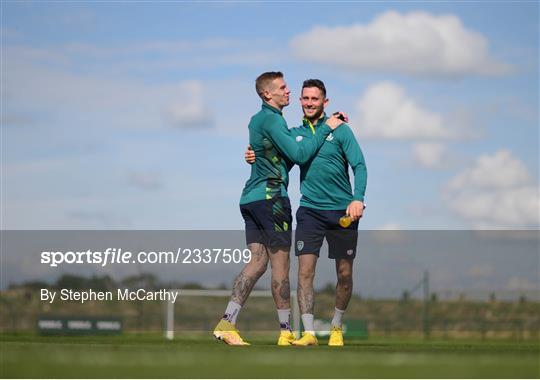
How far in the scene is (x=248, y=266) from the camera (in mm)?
9336

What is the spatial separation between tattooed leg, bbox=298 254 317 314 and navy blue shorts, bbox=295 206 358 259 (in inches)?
2.6

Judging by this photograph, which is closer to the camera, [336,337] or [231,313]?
[231,313]

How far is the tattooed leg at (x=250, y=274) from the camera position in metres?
9.25

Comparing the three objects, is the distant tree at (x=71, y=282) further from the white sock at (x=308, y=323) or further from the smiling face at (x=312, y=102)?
the smiling face at (x=312, y=102)

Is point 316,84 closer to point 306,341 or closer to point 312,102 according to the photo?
point 312,102

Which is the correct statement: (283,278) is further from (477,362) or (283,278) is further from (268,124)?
(477,362)

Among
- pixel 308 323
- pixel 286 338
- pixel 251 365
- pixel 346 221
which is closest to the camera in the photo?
pixel 251 365

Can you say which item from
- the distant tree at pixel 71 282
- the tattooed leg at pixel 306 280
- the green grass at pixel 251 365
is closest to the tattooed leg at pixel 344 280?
the tattooed leg at pixel 306 280

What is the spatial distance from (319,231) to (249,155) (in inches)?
38.7

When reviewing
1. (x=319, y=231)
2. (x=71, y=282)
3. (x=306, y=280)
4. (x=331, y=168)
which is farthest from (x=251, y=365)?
(x=71, y=282)

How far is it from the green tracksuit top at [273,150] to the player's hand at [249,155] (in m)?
0.03

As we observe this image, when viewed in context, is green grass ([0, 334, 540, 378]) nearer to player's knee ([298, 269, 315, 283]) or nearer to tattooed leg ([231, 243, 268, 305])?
tattooed leg ([231, 243, 268, 305])

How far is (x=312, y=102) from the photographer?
30.8 feet

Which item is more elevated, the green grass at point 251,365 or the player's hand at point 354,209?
the player's hand at point 354,209
